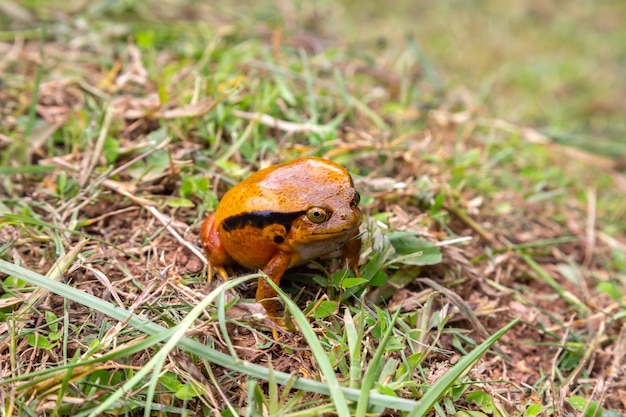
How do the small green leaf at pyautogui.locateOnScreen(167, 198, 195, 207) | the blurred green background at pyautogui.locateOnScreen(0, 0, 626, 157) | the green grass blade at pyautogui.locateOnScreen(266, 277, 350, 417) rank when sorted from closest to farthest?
the green grass blade at pyautogui.locateOnScreen(266, 277, 350, 417) → the small green leaf at pyautogui.locateOnScreen(167, 198, 195, 207) → the blurred green background at pyautogui.locateOnScreen(0, 0, 626, 157)

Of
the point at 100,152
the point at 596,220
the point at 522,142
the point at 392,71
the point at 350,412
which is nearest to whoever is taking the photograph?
the point at 350,412

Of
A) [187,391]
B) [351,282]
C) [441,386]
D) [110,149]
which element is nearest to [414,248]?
[351,282]

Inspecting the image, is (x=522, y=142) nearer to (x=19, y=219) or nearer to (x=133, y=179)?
(x=133, y=179)

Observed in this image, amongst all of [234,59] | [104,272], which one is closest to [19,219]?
[104,272]

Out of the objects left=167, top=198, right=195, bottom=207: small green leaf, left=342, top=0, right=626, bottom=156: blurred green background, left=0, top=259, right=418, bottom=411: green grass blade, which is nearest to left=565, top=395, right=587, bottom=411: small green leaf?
left=0, top=259, right=418, bottom=411: green grass blade

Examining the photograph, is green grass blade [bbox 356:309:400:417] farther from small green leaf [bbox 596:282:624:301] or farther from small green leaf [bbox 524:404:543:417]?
small green leaf [bbox 596:282:624:301]

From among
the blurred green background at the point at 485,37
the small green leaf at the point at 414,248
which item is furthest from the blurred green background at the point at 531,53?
the small green leaf at the point at 414,248

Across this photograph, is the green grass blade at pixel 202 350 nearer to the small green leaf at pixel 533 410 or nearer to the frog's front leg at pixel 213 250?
the frog's front leg at pixel 213 250
